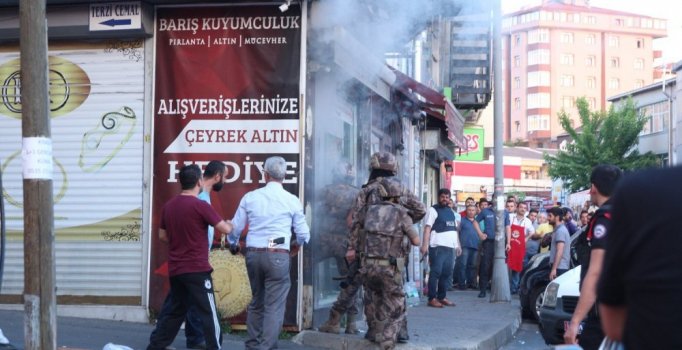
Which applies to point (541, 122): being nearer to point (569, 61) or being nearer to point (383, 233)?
point (569, 61)

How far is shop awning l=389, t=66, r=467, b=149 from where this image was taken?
13.3m

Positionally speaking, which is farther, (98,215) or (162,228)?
(98,215)

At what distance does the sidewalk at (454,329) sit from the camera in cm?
960

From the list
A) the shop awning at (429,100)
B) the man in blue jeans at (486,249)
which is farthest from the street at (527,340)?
the shop awning at (429,100)

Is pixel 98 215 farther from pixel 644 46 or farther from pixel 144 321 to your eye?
pixel 644 46

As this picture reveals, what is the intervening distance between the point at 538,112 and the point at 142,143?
105 meters

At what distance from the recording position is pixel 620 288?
2.68m

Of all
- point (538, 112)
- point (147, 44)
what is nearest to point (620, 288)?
point (147, 44)

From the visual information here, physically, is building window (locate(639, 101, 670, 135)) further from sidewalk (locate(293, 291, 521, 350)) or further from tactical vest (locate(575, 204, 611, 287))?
tactical vest (locate(575, 204, 611, 287))

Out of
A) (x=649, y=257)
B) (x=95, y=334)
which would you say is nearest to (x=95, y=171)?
(x=95, y=334)

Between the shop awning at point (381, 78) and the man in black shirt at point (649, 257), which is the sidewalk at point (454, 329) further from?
the man in black shirt at point (649, 257)

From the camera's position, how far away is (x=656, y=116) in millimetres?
69188

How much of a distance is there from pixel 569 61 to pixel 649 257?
370 ft

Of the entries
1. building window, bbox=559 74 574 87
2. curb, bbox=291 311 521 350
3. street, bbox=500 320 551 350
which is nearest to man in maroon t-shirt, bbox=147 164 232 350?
curb, bbox=291 311 521 350
